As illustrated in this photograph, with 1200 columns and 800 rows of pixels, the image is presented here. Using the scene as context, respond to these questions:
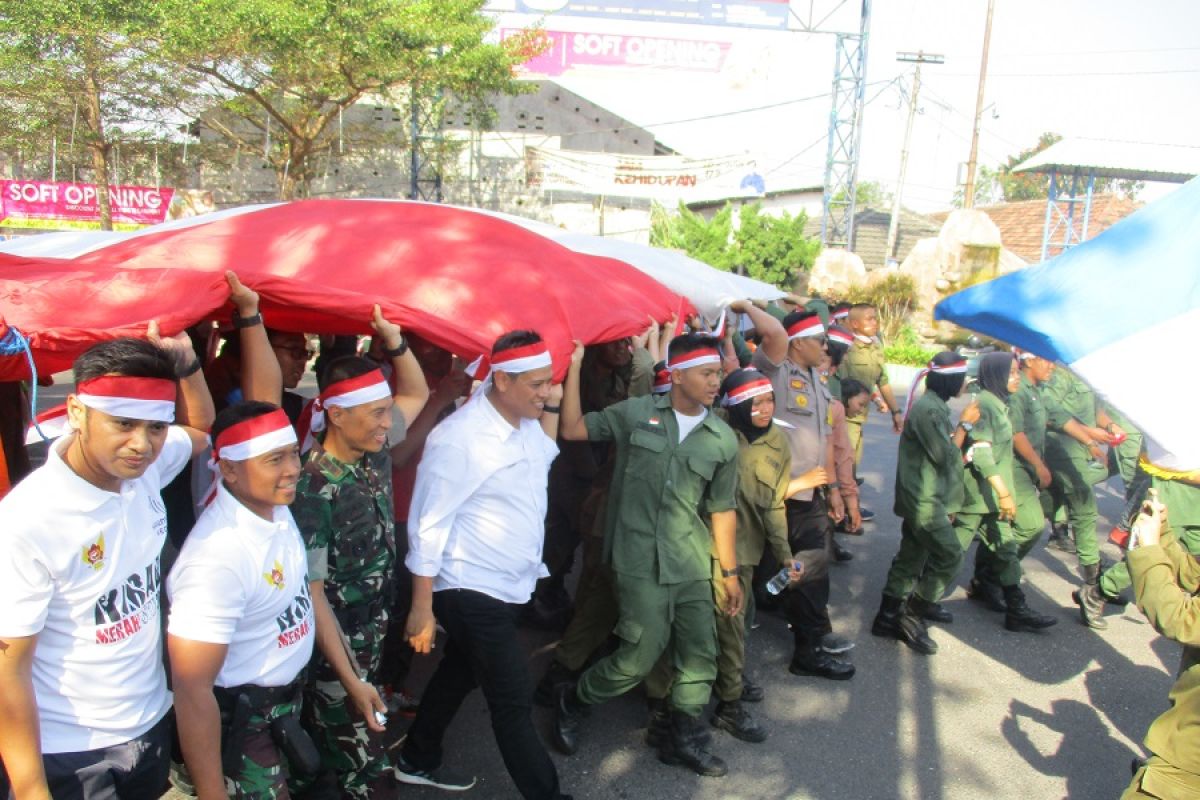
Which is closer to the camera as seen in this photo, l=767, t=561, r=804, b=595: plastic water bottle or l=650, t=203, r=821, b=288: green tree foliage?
l=767, t=561, r=804, b=595: plastic water bottle

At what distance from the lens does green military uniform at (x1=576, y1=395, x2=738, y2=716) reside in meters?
3.40

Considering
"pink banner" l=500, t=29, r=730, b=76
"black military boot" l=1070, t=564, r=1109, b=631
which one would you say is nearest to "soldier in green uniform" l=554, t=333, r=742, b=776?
"black military boot" l=1070, t=564, r=1109, b=631

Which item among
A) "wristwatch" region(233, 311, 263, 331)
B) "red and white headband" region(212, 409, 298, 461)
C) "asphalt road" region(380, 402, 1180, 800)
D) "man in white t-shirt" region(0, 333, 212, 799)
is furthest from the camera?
"asphalt road" region(380, 402, 1180, 800)

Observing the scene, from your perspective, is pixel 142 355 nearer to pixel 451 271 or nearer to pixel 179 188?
pixel 451 271

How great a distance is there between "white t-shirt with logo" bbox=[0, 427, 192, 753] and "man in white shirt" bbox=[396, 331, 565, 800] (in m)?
0.92

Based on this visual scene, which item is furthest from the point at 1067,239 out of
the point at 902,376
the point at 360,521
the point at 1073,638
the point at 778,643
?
the point at 360,521

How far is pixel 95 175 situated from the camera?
61.5ft

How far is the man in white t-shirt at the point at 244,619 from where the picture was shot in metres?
2.00

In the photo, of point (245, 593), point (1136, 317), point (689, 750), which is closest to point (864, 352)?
point (689, 750)

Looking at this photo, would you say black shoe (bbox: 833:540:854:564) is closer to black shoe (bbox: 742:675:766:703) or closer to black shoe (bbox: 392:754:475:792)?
black shoe (bbox: 742:675:766:703)

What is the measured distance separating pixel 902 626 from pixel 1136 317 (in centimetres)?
287

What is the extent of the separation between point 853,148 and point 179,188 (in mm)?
15260

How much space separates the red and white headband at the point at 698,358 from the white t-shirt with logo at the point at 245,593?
1.67 metres

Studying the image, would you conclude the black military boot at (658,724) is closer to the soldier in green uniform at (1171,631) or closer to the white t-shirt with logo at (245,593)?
the soldier in green uniform at (1171,631)
